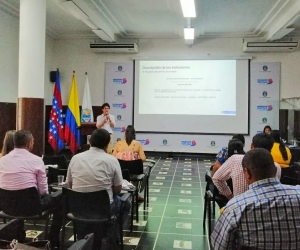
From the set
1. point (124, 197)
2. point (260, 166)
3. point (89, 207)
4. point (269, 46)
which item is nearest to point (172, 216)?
point (124, 197)

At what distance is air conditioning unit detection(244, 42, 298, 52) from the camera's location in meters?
9.32

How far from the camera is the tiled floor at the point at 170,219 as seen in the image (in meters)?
3.45

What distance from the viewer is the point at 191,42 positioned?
9.77m

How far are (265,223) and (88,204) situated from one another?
1.63 metres

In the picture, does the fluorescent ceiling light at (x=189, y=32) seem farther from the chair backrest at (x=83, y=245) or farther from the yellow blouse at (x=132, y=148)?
the chair backrest at (x=83, y=245)

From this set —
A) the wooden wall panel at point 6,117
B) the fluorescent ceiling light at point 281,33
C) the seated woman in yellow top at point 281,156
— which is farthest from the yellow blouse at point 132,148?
the fluorescent ceiling light at point 281,33

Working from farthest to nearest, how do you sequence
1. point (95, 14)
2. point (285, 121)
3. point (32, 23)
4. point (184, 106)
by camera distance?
point (184, 106) → point (285, 121) → point (95, 14) → point (32, 23)

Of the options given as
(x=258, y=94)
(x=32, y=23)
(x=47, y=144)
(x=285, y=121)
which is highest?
(x=32, y=23)

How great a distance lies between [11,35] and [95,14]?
2161mm

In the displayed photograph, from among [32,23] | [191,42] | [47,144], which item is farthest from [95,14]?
[47,144]

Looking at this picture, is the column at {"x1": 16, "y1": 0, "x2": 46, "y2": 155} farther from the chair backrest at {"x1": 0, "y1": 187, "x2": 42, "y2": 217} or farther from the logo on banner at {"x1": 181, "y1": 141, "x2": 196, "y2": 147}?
the logo on banner at {"x1": 181, "y1": 141, "x2": 196, "y2": 147}

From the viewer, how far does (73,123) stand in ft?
30.9

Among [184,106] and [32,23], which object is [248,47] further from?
[32,23]

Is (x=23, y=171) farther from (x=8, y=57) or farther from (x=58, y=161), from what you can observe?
(x=8, y=57)
